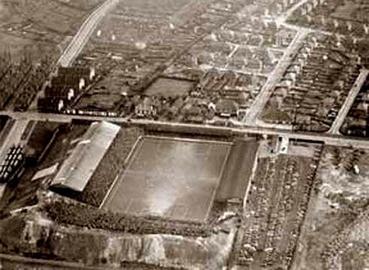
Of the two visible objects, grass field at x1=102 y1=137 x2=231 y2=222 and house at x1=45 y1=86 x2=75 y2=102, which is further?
house at x1=45 y1=86 x2=75 y2=102

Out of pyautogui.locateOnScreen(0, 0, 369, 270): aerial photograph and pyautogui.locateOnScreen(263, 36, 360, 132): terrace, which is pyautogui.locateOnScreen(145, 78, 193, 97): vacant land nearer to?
pyautogui.locateOnScreen(0, 0, 369, 270): aerial photograph

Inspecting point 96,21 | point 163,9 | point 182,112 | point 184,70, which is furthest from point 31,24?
point 182,112

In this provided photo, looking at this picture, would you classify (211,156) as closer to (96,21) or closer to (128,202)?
(128,202)

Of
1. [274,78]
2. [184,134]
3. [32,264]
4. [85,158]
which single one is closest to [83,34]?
[274,78]

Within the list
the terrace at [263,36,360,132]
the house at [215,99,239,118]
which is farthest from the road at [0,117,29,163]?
the terrace at [263,36,360,132]

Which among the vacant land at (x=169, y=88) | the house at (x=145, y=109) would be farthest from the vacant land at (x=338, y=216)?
the vacant land at (x=169, y=88)

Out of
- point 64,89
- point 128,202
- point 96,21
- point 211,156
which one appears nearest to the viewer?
point 128,202
